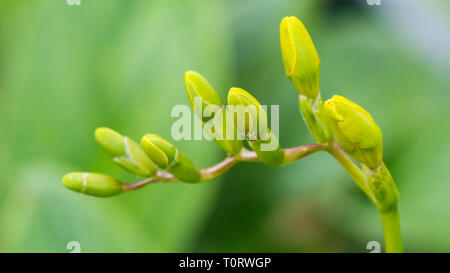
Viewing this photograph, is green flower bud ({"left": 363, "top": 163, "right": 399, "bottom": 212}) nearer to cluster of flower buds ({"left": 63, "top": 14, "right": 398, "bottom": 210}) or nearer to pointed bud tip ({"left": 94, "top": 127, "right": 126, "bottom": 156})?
cluster of flower buds ({"left": 63, "top": 14, "right": 398, "bottom": 210})

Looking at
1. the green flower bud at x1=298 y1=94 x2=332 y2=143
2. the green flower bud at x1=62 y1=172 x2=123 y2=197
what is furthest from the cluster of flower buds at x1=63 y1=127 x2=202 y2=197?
the green flower bud at x1=298 y1=94 x2=332 y2=143

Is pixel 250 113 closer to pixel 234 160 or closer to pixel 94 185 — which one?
pixel 234 160

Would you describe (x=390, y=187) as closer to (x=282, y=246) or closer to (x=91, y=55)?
(x=282, y=246)

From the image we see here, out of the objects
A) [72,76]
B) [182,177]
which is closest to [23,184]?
[72,76]

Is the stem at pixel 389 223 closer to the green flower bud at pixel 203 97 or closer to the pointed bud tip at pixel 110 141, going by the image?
the green flower bud at pixel 203 97

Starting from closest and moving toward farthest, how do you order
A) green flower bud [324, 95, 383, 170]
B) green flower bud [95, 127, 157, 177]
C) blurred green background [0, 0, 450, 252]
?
green flower bud [324, 95, 383, 170] < green flower bud [95, 127, 157, 177] < blurred green background [0, 0, 450, 252]

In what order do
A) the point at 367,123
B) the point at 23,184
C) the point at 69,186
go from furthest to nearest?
1. the point at 23,184
2. the point at 69,186
3. the point at 367,123

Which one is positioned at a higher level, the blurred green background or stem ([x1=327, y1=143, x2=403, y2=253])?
the blurred green background

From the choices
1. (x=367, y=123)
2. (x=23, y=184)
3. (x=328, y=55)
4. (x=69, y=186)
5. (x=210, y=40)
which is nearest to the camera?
(x=367, y=123)
